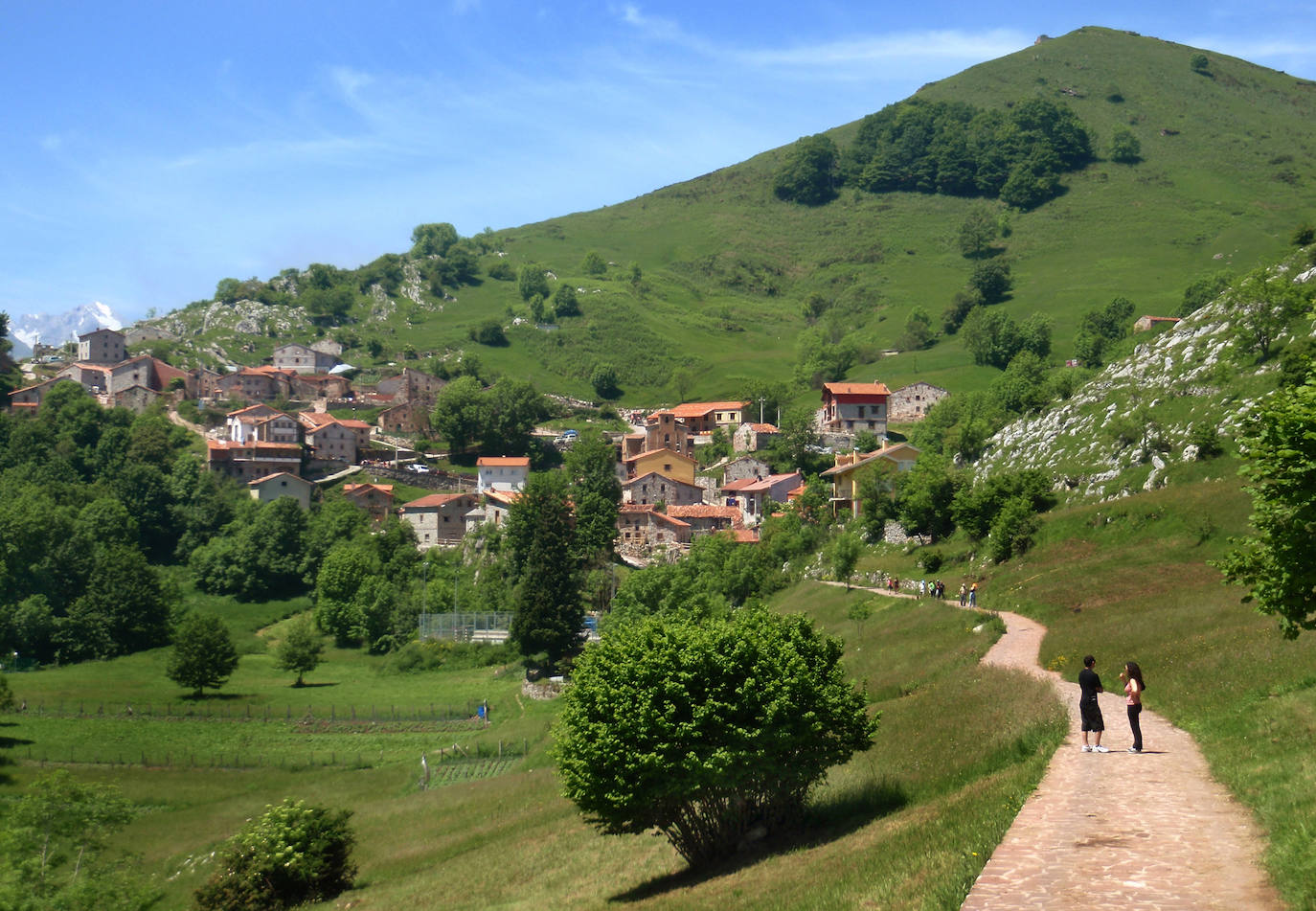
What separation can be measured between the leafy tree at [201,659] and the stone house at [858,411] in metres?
64.2

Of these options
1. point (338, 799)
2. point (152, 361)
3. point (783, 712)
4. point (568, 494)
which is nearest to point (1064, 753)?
point (783, 712)

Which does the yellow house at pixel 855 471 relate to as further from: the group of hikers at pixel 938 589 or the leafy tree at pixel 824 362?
the leafy tree at pixel 824 362

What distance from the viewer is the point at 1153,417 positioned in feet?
165

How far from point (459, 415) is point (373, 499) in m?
17.1

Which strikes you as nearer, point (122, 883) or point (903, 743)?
point (903, 743)

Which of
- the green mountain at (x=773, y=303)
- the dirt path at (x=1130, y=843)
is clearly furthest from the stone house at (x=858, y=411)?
the dirt path at (x=1130, y=843)

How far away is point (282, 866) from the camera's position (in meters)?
31.2

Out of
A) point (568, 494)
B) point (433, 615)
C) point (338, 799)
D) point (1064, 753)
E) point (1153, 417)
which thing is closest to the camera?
point (1064, 753)

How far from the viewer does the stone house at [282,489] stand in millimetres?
111250

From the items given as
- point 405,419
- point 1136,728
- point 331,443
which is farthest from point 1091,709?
point 405,419

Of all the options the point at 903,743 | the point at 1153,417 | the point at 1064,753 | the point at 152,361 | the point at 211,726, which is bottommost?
the point at 211,726

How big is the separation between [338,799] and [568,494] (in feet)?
183

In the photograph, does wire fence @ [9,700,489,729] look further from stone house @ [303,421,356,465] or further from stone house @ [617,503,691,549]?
stone house @ [303,421,356,465]

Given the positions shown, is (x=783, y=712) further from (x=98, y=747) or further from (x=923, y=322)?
(x=923, y=322)
